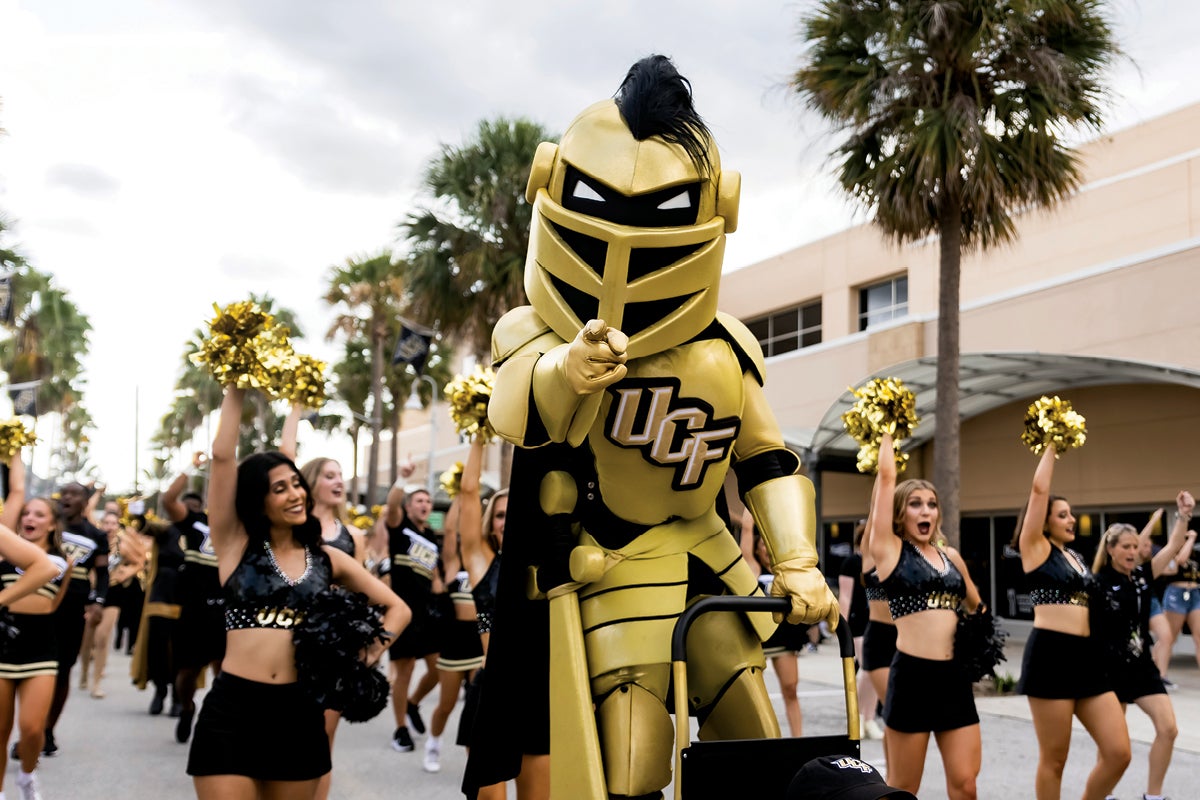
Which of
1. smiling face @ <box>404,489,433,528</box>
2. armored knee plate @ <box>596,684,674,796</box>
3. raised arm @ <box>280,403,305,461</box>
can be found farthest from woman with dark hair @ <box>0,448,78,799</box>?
armored knee plate @ <box>596,684,674,796</box>

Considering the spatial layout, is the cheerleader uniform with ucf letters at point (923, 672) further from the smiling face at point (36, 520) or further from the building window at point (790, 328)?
the building window at point (790, 328)

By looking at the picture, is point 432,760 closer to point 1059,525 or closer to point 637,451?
point 1059,525

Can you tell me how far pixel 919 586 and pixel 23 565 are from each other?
3.87 meters

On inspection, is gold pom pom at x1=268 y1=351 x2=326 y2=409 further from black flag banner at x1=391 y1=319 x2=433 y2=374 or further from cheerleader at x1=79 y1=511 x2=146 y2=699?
black flag banner at x1=391 y1=319 x2=433 y2=374

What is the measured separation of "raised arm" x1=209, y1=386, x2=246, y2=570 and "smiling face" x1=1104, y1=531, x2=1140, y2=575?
4.82 m

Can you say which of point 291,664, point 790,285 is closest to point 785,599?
point 291,664

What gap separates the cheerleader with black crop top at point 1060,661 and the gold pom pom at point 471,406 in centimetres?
257

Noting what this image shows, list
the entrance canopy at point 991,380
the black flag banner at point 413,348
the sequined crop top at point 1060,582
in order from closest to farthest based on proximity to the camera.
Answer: the sequined crop top at point 1060,582 < the entrance canopy at point 991,380 < the black flag banner at point 413,348

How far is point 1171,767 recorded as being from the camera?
6.83 m

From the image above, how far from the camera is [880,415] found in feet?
15.5

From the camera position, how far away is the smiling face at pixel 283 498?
12.1 ft

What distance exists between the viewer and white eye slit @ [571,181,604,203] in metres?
2.83

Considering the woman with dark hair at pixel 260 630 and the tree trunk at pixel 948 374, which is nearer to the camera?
the woman with dark hair at pixel 260 630

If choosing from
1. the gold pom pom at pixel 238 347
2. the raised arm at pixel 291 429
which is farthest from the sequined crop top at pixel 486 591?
the gold pom pom at pixel 238 347
